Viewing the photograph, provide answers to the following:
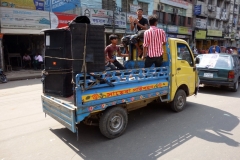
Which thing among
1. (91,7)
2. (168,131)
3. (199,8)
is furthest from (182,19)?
(168,131)

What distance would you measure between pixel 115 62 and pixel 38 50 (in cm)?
1373

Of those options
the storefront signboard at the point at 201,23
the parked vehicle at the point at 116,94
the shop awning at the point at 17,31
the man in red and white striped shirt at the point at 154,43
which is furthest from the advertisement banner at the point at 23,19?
the storefront signboard at the point at 201,23

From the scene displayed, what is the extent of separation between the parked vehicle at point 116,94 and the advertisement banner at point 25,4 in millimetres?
12208

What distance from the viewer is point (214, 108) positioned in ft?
19.3

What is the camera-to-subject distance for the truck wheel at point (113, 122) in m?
3.62

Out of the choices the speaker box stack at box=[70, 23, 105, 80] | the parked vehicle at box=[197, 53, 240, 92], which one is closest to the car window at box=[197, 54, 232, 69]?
the parked vehicle at box=[197, 53, 240, 92]

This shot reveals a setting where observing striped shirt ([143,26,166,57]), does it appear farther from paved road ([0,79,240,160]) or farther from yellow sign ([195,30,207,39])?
yellow sign ([195,30,207,39])

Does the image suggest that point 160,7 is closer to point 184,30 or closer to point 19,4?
point 184,30

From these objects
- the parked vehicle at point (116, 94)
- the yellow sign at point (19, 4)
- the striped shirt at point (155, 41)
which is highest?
the yellow sign at point (19, 4)

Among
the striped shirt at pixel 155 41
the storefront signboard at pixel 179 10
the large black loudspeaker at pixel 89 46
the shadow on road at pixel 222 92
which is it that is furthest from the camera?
the storefront signboard at pixel 179 10

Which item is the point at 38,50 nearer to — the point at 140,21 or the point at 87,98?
the point at 140,21

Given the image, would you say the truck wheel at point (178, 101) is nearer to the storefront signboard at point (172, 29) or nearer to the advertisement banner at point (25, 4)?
the advertisement banner at point (25, 4)

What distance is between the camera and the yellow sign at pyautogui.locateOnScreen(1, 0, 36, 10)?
43.0ft

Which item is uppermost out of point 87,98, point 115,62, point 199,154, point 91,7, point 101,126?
point 91,7
